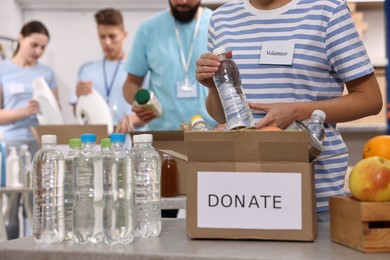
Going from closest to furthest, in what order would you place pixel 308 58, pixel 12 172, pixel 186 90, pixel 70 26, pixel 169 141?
pixel 308 58 → pixel 169 141 → pixel 186 90 → pixel 12 172 → pixel 70 26

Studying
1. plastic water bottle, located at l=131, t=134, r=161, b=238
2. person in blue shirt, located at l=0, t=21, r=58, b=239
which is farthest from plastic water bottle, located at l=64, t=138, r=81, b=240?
person in blue shirt, located at l=0, t=21, r=58, b=239

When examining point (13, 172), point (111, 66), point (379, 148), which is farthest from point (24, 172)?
point (379, 148)

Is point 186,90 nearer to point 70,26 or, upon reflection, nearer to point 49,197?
point 49,197

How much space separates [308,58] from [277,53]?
0.25 feet

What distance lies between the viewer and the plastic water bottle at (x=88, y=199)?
4.30 ft

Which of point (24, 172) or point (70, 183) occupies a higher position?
point (70, 183)

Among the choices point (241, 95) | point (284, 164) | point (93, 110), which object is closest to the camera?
point (284, 164)

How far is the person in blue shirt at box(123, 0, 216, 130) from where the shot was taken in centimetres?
309

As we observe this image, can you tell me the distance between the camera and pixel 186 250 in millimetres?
1230

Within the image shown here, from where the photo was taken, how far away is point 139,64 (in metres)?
3.12

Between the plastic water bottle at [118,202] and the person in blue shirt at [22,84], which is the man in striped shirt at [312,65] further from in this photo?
the person in blue shirt at [22,84]

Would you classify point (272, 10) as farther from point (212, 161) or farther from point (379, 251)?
point (379, 251)

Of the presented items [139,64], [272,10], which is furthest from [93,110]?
[272,10]

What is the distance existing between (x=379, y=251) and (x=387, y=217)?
0.21 ft
